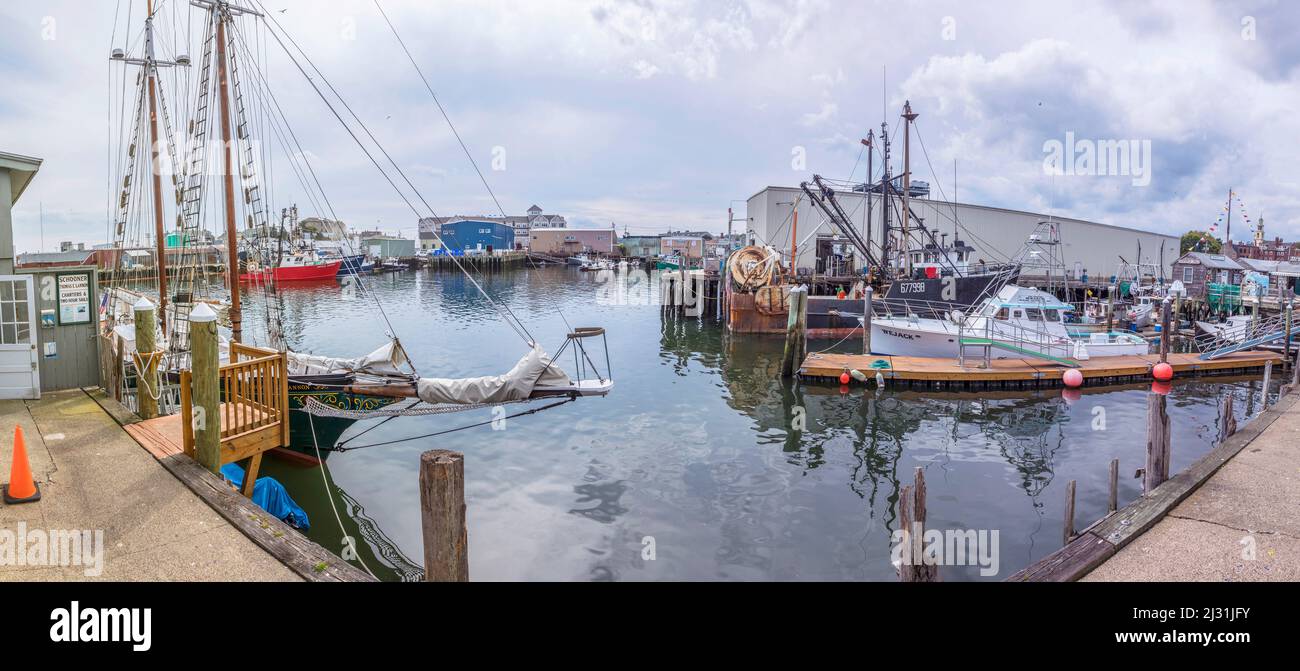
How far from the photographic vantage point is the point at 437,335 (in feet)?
119

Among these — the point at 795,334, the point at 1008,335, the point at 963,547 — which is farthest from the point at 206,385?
the point at 1008,335

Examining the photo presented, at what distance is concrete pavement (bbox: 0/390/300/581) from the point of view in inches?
222

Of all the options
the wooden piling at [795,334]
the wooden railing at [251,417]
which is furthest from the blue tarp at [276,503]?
the wooden piling at [795,334]

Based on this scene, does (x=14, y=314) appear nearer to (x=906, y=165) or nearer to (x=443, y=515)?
(x=443, y=515)

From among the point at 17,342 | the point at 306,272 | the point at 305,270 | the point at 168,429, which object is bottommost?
the point at 168,429

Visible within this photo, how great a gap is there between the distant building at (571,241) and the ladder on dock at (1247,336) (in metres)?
98.8

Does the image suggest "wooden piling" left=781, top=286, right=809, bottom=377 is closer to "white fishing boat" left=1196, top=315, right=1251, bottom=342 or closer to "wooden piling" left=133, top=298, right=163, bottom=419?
"white fishing boat" left=1196, top=315, right=1251, bottom=342

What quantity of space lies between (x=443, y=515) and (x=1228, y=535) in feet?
26.2

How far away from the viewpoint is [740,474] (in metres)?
14.0

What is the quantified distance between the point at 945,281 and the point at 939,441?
1608cm

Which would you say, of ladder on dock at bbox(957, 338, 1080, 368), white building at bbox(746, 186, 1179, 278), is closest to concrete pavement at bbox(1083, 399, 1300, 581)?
ladder on dock at bbox(957, 338, 1080, 368)
